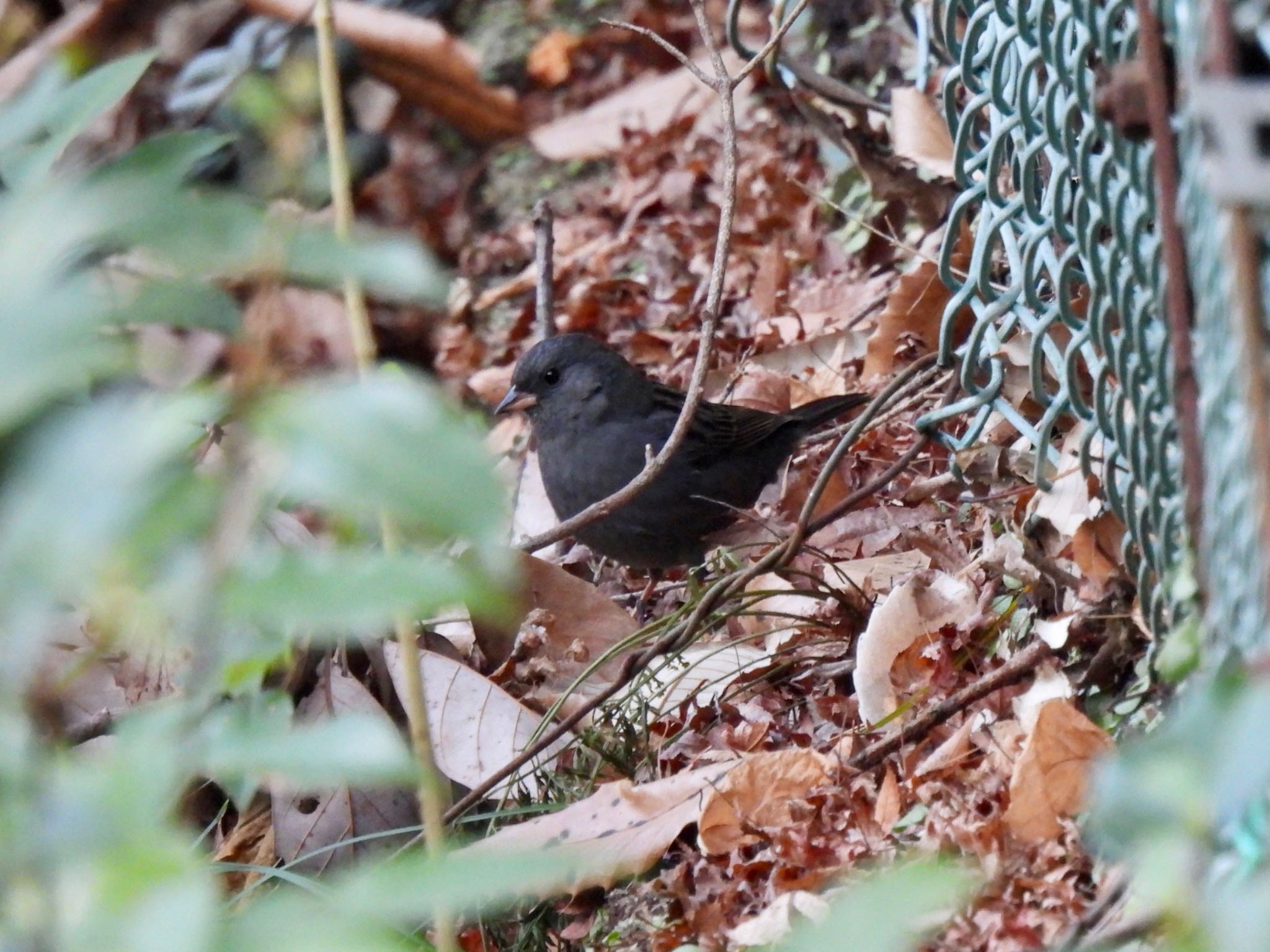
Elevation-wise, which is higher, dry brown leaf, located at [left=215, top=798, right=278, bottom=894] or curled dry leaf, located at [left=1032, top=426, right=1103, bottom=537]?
curled dry leaf, located at [left=1032, top=426, right=1103, bottom=537]

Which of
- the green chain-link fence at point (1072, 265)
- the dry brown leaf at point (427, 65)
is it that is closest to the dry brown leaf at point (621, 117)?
the dry brown leaf at point (427, 65)

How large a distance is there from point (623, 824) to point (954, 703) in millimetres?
632

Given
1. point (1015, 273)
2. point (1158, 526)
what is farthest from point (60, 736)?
point (1015, 273)

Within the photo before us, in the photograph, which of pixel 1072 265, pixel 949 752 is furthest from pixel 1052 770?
pixel 1072 265

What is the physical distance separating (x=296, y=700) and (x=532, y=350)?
6.42 feet

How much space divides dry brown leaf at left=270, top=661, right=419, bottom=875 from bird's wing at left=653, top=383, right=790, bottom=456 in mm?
1825

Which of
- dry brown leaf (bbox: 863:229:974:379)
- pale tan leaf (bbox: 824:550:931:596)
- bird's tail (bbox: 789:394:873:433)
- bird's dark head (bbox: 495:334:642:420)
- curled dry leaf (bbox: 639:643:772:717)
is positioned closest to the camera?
curled dry leaf (bbox: 639:643:772:717)

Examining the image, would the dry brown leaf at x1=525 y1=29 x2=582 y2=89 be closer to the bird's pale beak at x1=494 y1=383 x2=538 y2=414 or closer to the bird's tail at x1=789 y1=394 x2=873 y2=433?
the bird's pale beak at x1=494 y1=383 x2=538 y2=414

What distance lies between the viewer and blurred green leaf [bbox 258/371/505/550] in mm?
809

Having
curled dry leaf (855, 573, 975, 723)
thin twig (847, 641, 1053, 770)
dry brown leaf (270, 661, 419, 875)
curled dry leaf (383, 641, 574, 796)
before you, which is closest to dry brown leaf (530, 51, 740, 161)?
curled dry leaf (383, 641, 574, 796)

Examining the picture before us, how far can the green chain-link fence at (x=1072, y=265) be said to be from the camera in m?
1.86

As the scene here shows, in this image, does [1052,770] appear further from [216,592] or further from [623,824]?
[216,592]

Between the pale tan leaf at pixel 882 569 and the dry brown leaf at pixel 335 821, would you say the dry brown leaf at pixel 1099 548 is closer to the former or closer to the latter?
the pale tan leaf at pixel 882 569

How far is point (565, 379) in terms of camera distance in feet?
16.3
